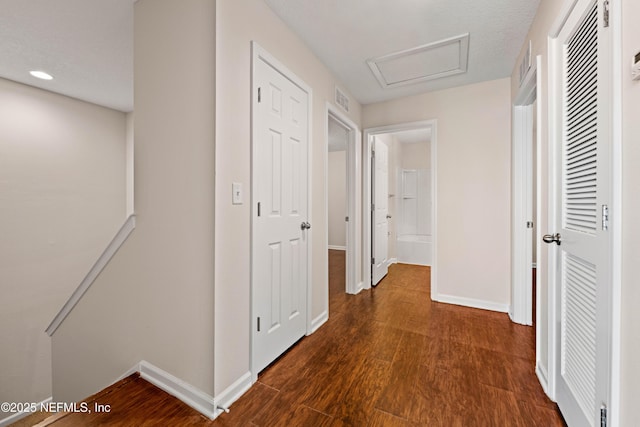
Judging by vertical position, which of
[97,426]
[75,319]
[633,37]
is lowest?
[97,426]

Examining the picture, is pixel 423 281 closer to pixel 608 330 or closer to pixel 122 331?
pixel 608 330

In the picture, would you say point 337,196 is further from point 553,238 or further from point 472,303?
point 553,238

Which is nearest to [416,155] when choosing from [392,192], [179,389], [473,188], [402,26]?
[392,192]

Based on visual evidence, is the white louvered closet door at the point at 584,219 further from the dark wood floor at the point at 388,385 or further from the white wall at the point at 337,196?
the white wall at the point at 337,196

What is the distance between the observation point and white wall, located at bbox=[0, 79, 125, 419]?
2910 mm

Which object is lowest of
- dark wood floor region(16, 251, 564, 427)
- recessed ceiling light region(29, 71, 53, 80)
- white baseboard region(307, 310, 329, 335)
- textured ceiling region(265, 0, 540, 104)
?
dark wood floor region(16, 251, 564, 427)

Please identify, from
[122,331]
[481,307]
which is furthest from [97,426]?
[481,307]

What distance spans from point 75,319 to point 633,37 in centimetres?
358

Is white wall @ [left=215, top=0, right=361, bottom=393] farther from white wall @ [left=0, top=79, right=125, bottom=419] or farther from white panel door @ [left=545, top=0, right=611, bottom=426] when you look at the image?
white wall @ [left=0, top=79, right=125, bottom=419]

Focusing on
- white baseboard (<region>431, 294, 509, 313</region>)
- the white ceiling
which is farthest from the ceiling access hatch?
white baseboard (<region>431, 294, 509, 313</region>)

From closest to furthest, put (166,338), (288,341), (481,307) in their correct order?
(166,338), (288,341), (481,307)

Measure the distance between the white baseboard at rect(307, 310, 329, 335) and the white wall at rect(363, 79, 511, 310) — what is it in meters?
1.44

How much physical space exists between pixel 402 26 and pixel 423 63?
2.06 ft

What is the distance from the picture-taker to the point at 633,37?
82 cm
